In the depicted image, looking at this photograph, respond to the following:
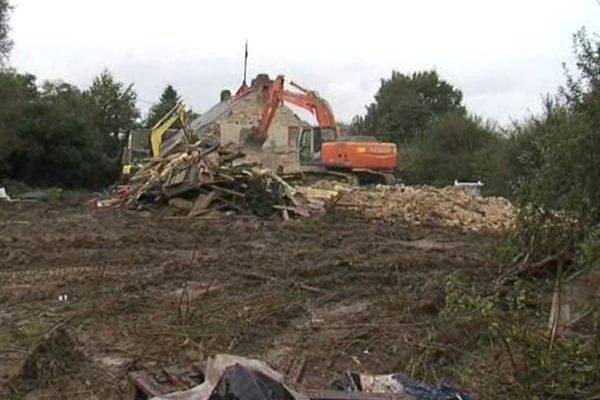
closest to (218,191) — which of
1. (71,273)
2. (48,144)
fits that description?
(71,273)

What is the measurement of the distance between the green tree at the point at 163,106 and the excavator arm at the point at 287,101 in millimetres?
29629

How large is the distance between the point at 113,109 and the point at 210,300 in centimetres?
4968

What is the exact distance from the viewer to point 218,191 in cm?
1842

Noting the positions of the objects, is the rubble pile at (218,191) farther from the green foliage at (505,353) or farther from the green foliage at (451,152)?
the green foliage at (451,152)

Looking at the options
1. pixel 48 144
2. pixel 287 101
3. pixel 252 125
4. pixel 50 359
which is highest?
pixel 287 101

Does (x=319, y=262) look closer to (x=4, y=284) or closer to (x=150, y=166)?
(x=4, y=284)

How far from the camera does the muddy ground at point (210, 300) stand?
6.34m

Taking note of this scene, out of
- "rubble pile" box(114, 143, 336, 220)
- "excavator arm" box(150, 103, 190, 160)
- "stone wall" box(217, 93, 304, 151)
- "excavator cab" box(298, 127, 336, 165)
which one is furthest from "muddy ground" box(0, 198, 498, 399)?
"stone wall" box(217, 93, 304, 151)

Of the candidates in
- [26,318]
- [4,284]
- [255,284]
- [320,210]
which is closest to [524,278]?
[255,284]

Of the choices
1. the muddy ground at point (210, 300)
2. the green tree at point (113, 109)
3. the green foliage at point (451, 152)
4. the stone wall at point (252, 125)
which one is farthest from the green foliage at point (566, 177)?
the green tree at point (113, 109)

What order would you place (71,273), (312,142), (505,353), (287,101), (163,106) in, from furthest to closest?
(163,106)
(312,142)
(287,101)
(71,273)
(505,353)

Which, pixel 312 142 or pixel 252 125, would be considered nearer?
pixel 252 125

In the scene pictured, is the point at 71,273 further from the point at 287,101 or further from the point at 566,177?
the point at 287,101

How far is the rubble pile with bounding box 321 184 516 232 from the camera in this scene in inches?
719
